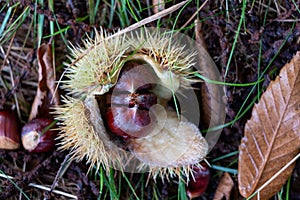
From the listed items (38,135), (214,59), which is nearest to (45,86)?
(38,135)

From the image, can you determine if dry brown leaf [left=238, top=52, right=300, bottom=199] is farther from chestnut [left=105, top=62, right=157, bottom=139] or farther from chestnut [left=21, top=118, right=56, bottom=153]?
chestnut [left=21, top=118, right=56, bottom=153]

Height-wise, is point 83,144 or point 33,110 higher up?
point 33,110

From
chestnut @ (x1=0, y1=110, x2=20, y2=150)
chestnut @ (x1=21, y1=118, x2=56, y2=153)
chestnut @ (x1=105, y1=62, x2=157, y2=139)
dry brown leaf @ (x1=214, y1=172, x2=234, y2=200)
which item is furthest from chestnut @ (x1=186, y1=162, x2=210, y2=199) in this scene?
chestnut @ (x1=0, y1=110, x2=20, y2=150)

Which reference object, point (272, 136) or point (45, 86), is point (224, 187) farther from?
point (45, 86)

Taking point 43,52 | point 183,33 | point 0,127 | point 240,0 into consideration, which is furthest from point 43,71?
point 240,0

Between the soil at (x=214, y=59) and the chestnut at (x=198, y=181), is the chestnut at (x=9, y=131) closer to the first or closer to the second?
the soil at (x=214, y=59)

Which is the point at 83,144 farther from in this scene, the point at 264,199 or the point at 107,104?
the point at 264,199

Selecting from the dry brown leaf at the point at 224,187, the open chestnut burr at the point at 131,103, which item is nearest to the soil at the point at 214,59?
the dry brown leaf at the point at 224,187
